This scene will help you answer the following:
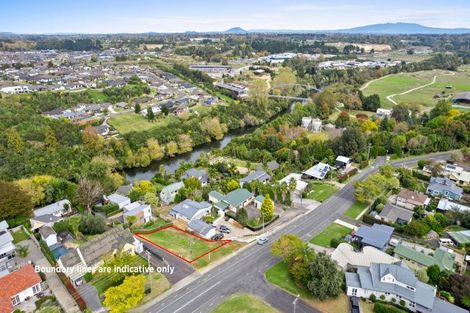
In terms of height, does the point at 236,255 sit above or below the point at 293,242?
below

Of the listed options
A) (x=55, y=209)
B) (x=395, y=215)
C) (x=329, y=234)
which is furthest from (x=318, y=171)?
(x=55, y=209)

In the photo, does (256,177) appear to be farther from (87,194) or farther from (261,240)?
(87,194)

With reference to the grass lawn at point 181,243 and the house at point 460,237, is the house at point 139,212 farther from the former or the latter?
the house at point 460,237

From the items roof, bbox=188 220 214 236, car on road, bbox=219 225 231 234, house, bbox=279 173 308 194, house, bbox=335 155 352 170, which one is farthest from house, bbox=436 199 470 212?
roof, bbox=188 220 214 236

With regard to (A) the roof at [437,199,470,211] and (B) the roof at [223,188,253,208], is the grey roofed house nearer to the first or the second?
(B) the roof at [223,188,253,208]

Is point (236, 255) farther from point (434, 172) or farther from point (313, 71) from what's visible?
point (313, 71)

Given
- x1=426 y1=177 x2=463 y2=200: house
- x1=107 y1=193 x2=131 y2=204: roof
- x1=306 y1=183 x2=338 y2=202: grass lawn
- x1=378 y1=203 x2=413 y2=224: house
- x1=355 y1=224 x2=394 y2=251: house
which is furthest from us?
x1=306 y1=183 x2=338 y2=202: grass lawn

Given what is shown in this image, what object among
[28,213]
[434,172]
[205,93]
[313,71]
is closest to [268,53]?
[313,71]

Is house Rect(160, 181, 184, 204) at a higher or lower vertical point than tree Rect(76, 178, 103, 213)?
lower
